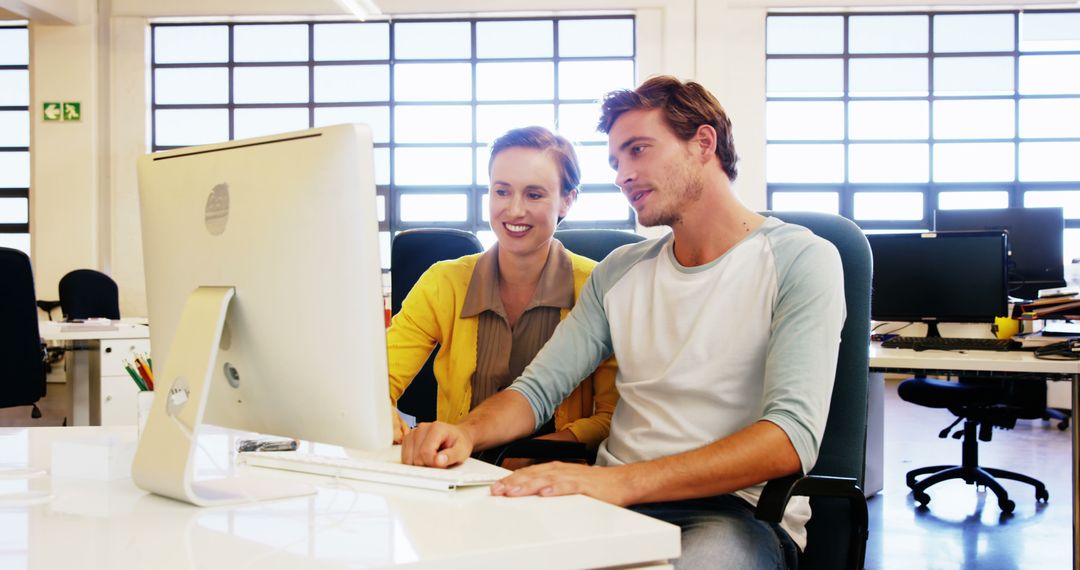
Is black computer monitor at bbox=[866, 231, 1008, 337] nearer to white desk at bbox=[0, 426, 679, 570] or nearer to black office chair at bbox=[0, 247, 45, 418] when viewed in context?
white desk at bbox=[0, 426, 679, 570]

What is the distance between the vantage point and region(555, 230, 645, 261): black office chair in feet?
6.69

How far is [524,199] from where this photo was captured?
190cm

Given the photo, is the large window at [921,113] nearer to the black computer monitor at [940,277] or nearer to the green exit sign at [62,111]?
the black computer monitor at [940,277]

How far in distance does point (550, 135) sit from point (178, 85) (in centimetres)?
777

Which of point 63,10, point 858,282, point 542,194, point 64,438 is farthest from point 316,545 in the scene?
point 63,10

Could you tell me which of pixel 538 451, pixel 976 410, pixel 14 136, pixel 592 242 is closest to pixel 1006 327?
pixel 976 410

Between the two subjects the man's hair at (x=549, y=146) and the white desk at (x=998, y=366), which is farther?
the white desk at (x=998, y=366)

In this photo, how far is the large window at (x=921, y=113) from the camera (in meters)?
8.18

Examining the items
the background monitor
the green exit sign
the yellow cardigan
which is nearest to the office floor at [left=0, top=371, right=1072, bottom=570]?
the yellow cardigan

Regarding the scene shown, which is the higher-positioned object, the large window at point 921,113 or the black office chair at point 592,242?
the large window at point 921,113

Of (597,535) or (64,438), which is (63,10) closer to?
(64,438)

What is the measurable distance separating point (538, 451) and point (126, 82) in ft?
26.7

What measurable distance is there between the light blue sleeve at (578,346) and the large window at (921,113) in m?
6.98

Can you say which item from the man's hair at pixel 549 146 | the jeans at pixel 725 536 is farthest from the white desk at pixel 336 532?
the man's hair at pixel 549 146
